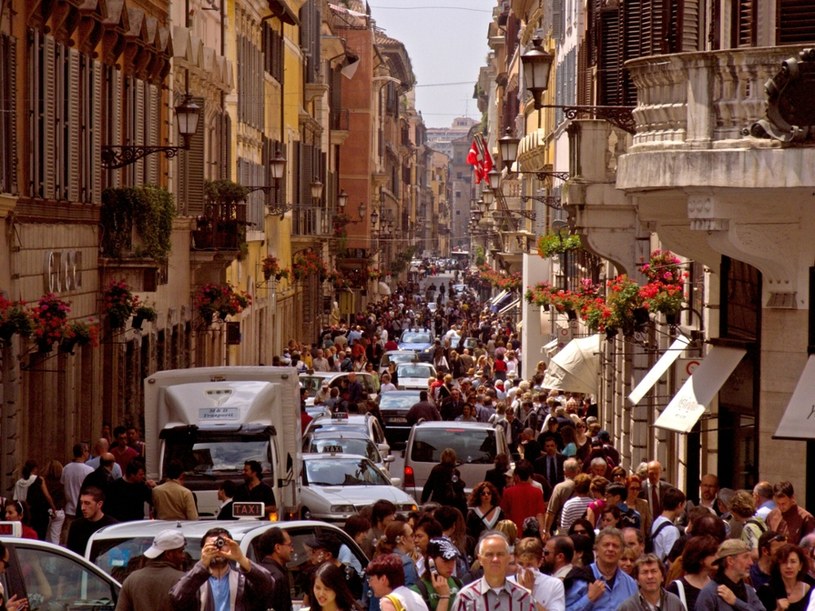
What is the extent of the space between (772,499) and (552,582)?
4.12 metres

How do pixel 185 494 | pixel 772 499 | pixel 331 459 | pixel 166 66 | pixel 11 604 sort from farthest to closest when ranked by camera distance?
pixel 166 66, pixel 331 459, pixel 185 494, pixel 772 499, pixel 11 604

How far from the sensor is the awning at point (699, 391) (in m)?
19.2

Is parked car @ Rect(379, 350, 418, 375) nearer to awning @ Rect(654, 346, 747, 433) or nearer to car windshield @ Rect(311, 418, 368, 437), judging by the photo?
car windshield @ Rect(311, 418, 368, 437)

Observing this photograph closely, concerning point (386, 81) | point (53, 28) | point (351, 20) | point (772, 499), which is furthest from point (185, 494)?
point (386, 81)

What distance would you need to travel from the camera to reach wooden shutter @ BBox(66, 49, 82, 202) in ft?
91.0

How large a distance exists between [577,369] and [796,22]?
708 inches

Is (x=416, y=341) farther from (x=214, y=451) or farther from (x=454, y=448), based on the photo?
(x=214, y=451)

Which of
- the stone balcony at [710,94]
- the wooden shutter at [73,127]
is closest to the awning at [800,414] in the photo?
the stone balcony at [710,94]

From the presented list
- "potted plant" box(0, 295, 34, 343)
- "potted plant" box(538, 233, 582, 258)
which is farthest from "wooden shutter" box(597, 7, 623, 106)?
"potted plant" box(538, 233, 582, 258)

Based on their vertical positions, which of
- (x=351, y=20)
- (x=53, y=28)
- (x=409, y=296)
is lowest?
(x=409, y=296)

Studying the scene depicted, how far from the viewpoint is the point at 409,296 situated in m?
118

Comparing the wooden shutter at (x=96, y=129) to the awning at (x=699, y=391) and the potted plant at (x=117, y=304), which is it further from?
the awning at (x=699, y=391)

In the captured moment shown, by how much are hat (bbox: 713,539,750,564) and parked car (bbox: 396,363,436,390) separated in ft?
111

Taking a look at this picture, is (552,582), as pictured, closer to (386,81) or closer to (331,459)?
(331,459)
